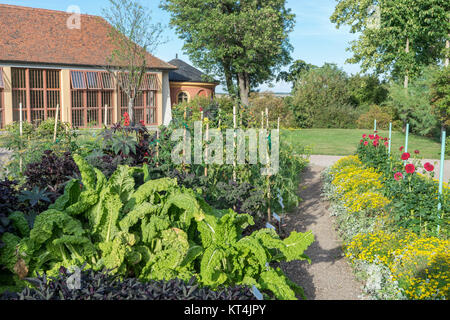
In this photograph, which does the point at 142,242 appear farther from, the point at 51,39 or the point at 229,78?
the point at 229,78

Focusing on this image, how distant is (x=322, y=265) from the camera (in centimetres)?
478

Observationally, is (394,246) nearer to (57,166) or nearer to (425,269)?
(425,269)

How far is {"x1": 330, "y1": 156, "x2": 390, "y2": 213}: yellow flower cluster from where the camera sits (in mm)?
5570

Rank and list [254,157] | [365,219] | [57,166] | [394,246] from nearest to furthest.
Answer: [394,246] < [57,166] < [365,219] < [254,157]

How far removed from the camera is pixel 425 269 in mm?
3807

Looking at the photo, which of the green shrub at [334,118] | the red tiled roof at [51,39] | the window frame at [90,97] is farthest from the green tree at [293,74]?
the window frame at [90,97]

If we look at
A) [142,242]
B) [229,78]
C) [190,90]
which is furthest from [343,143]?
[229,78]

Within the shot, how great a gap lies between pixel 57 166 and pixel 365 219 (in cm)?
395

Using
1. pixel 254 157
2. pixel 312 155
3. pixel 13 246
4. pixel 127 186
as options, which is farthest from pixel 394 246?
pixel 312 155

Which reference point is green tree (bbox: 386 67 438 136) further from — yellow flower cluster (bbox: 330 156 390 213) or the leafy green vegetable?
the leafy green vegetable

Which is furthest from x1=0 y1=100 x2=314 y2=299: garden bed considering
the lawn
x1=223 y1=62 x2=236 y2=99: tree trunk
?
x1=223 y1=62 x2=236 y2=99: tree trunk

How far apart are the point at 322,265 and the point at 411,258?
106 cm

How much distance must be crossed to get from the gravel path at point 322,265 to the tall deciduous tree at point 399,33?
18.0 metres

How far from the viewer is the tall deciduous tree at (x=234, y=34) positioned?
24891mm
